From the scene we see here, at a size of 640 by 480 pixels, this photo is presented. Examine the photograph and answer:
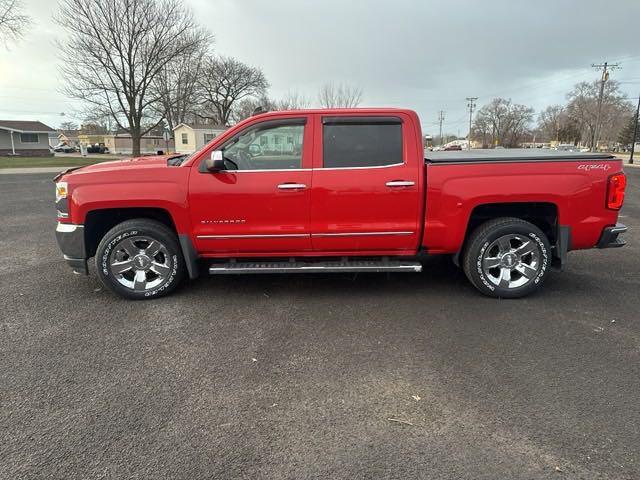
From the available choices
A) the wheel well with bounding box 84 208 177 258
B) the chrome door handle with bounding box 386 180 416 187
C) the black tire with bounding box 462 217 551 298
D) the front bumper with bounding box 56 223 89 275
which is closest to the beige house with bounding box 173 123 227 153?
the wheel well with bounding box 84 208 177 258

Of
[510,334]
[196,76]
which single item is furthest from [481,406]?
[196,76]

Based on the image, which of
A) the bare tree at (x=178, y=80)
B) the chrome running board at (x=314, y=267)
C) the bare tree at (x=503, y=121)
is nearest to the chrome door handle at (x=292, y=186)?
the chrome running board at (x=314, y=267)

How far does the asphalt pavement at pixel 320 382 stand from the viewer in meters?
2.27

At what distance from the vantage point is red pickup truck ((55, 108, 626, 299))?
4262 mm

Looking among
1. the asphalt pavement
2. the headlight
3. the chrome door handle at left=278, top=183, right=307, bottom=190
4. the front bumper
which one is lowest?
the asphalt pavement

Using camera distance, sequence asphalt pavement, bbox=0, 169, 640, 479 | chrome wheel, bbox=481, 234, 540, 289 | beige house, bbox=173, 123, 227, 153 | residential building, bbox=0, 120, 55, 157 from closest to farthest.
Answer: asphalt pavement, bbox=0, 169, 640, 479 → chrome wheel, bbox=481, 234, 540, 289 → residential building, bbox=0, 120, 55, 157 → beige house, bbox=173, 123, 227, 153

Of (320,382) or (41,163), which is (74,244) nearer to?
(320,382)

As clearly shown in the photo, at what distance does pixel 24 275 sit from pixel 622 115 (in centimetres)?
11043

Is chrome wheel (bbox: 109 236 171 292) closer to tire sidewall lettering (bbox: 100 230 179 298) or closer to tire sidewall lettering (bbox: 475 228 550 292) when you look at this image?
tire sidewall lettering (bbox: 100 230 179 298)

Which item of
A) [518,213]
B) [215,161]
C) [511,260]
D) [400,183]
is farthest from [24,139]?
[511,260]

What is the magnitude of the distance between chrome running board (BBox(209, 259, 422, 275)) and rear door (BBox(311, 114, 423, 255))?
218 mm

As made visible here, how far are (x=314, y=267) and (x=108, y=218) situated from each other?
2.33 meters

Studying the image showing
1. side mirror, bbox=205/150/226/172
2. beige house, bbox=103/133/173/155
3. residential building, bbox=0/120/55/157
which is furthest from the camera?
beige house, bbox=103/133/173/155

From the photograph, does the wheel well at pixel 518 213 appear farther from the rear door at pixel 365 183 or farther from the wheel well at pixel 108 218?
the wheel well at pixel 108 218
